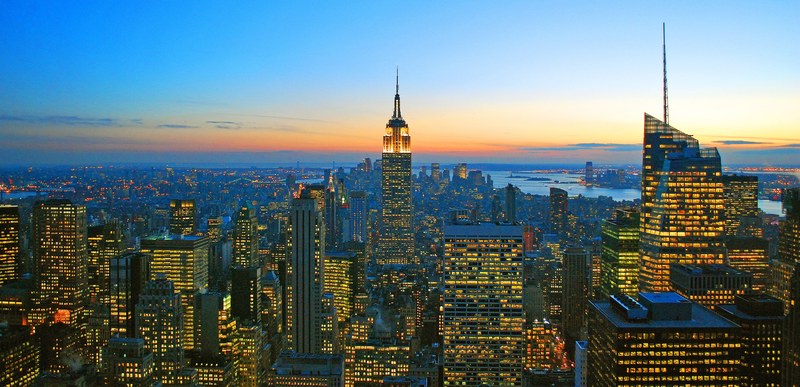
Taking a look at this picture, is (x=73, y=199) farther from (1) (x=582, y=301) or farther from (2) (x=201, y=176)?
(1) (x=582, y=301)

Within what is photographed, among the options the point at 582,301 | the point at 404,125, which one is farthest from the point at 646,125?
the point at 404,125

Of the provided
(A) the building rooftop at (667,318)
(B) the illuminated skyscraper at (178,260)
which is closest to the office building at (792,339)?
(A) the building rooftop at (667,318)

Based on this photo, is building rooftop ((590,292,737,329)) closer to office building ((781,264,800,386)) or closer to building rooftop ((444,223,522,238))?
office building ((781,264,800,386))

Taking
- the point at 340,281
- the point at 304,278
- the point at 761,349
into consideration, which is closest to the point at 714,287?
the point at 761,349

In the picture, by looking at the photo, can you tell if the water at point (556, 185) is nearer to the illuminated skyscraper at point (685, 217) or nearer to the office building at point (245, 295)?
the illuminated skyscraper at point (685, 217)

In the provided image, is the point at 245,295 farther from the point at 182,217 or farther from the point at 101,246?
the point at 182,217
